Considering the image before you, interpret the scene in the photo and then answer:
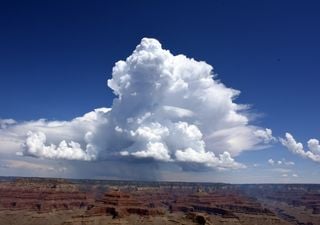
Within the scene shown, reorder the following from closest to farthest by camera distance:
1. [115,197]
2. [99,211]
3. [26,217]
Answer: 1. [99,211]
2. [115,197]
3. [26,217]

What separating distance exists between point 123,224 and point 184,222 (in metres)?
25.7

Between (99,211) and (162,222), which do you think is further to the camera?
(99,211)

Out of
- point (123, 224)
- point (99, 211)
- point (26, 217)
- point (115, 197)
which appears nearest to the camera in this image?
point (123, 224)

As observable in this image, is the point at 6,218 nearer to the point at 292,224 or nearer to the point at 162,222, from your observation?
the point at 162,222

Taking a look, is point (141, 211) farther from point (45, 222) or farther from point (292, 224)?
point (292, 224)

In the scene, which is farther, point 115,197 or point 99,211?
point 115,197

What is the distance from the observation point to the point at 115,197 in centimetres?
18075

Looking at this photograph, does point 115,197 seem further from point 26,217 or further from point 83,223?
point 26,217

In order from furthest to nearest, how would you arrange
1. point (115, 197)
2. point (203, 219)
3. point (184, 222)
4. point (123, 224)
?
point (115, 197), point (123, 224), point (184, 222), point (203, 219)

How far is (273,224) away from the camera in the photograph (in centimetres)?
18512

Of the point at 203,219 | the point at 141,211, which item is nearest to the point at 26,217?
the point at 141,211

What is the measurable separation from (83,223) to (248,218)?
7999 cm

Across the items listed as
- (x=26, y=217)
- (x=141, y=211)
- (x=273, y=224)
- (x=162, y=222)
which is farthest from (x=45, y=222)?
(x=273, y=224)

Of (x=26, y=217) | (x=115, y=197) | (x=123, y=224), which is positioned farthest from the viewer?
(x=26, y=217)
